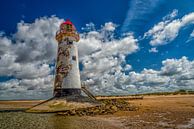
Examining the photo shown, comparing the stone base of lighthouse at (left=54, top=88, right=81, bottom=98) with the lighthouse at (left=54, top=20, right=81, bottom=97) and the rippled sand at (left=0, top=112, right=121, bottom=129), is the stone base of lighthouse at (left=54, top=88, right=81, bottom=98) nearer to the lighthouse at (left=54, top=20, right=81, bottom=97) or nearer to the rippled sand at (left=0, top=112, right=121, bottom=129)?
the lighthouse at (left=54, top=20, right=81, bottom=97)

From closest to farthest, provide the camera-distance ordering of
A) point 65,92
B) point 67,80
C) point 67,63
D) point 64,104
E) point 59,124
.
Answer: point 59,124, point 64,104, point 65,92, point 67,80, point 67,63

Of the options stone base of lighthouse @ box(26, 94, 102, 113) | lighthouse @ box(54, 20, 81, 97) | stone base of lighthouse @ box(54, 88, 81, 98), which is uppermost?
lighthouse @ box(54, 20, 81, 97)

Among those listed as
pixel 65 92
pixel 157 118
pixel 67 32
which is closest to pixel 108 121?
pixel 157 118

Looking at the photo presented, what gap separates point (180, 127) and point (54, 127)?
825 cm

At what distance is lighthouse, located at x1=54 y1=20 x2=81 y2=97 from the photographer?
29828 mm

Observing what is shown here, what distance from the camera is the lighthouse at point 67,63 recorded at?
1174 inches

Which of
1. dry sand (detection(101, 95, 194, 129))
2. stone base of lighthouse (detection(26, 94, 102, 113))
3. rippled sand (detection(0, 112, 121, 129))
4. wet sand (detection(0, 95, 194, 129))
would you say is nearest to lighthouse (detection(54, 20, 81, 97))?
stone base of lighthouse (detection(26, 94, 102, 113))

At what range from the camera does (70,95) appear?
29.4 meters

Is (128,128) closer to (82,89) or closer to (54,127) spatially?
(54,127)

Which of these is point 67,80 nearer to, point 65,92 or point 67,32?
point 65,92

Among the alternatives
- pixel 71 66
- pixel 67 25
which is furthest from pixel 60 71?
pixel 67 25

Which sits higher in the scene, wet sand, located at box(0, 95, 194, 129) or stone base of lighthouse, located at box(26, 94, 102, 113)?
stone base of lighthouse, located at box(26, 94, 102, 113)

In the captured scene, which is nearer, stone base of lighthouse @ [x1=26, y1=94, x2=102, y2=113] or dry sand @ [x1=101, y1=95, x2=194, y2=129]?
dry sand @ [x1=101, y1=95, x2=194, y2=129]

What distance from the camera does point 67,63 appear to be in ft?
100
